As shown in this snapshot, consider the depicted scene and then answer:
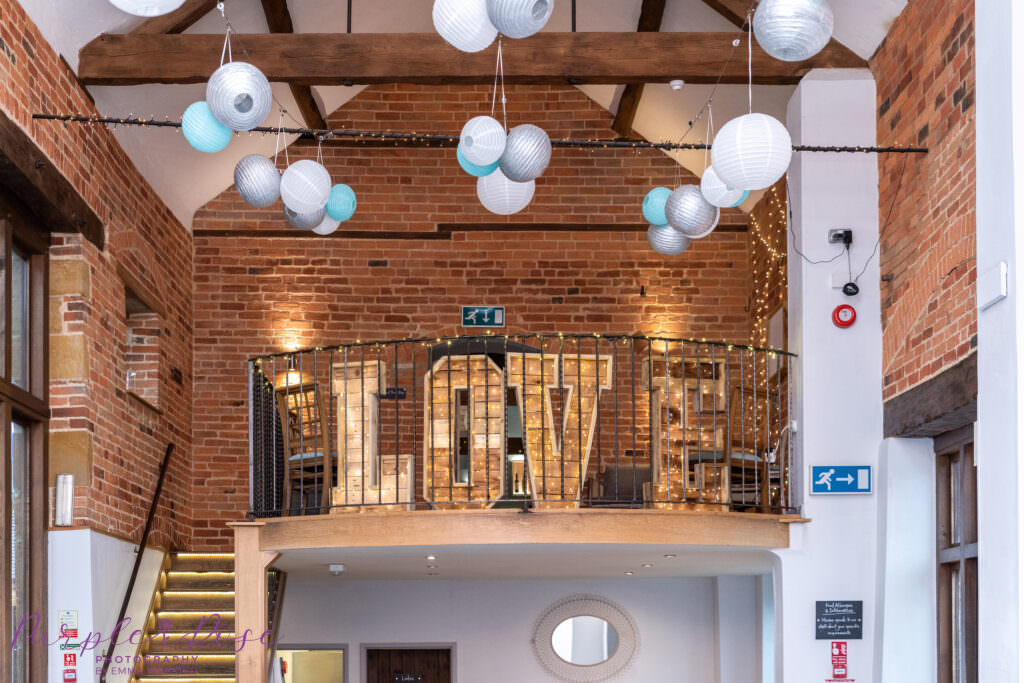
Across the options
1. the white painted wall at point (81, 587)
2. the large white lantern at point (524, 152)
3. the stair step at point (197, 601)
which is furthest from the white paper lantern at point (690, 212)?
the stair step at point (197, 601)

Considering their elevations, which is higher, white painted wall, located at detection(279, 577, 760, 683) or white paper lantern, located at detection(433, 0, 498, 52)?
white paper lantern, located at detection(433, 0, 498, 52)

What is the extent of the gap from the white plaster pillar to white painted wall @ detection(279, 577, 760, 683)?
5.94 m

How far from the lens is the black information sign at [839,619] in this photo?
7359 mm

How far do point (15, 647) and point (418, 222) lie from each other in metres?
5.27

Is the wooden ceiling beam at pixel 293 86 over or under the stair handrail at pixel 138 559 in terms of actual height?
over

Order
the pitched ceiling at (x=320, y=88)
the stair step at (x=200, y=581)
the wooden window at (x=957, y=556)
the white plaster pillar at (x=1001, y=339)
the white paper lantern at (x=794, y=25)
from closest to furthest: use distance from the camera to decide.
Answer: the white plaster pillar at (x=1001, y=339)
the white paper lantern at (x=794, y=25)
the wooden window at (x=957, y=556)
the pitched ceiling at (x=320, y=88)
the stair step at (x=200, y=581)

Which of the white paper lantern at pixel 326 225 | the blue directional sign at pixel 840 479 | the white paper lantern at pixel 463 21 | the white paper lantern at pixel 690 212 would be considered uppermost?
the white paper lantern at pixel 463 21

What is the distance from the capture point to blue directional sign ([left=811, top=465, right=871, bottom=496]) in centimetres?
746

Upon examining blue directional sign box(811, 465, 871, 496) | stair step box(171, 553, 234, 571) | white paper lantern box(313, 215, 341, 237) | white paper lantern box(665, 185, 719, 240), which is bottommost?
stair step box(171, 553, 234, 571)

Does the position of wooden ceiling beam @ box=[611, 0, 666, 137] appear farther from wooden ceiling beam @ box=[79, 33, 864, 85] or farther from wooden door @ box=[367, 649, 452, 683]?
wooden door @ box=[367, 649, 452, 683]

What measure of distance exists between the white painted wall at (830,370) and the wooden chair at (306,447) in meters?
2.75

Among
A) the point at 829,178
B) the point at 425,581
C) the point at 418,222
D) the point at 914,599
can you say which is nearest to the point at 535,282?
the point at 418,222

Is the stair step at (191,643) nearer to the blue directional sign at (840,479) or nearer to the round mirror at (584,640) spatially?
the round mirror at (584,640)

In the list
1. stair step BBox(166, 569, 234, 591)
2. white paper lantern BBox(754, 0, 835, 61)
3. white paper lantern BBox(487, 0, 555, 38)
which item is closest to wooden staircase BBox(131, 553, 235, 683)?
stair step BBox(166, 569, 234, 591)
